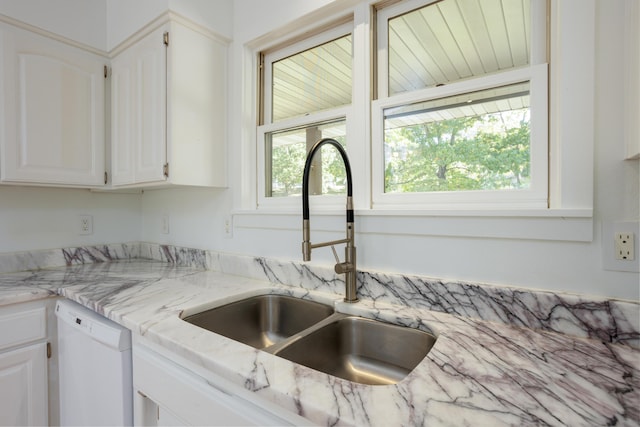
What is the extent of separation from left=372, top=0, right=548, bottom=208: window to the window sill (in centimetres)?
9

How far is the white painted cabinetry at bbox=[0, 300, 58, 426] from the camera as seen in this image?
125 cm

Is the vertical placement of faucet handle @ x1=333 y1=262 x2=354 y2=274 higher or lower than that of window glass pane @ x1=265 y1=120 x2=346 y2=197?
lower

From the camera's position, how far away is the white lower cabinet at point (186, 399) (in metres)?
0.68

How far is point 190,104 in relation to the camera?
60.9 inches

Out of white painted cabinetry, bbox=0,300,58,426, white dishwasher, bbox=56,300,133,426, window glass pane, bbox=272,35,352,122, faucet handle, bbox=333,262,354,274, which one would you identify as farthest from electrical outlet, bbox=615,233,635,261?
white painted cabinetry, bbox=0,300,58,426

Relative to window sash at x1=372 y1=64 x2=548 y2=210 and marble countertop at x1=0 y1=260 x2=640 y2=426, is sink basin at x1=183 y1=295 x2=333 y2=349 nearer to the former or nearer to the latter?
marble countertop at x1=0 y1=260 x2=640 y2=426

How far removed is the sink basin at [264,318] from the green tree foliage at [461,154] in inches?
24.2

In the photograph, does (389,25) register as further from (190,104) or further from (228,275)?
(228,275)

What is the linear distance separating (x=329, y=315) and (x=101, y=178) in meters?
1.63

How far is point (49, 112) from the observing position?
5.32 ft

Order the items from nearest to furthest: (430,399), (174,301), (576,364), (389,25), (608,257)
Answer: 1. (430,399)
2. (576,364)
3. (608,257)
4. (174,301)
5. (389,25)

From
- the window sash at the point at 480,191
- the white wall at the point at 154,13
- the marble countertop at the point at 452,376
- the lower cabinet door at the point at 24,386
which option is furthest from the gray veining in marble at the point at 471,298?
the white wall at the point at 154,13

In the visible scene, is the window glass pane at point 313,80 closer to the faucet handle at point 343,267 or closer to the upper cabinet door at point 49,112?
the faucet handle at point 343,267

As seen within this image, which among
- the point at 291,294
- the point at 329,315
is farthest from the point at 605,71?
the point at 291,294
